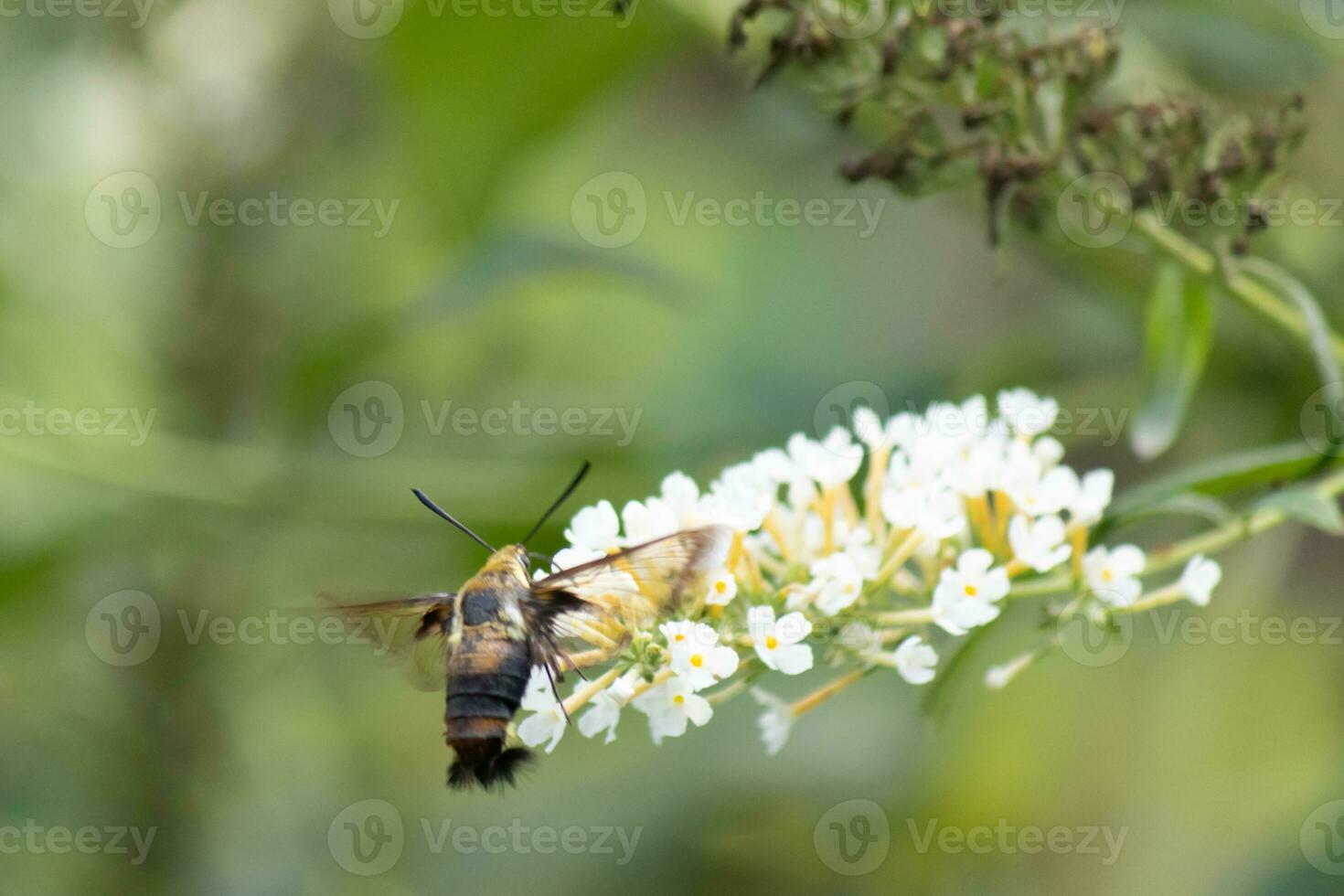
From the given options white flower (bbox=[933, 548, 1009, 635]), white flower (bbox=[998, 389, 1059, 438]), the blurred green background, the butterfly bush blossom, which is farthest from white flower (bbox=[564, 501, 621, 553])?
the blurred green background

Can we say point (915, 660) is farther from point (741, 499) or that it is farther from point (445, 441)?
point (445, 441)

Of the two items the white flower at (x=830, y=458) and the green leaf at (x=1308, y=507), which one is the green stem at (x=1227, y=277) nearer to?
the green leaf at (x=1308, y=507)

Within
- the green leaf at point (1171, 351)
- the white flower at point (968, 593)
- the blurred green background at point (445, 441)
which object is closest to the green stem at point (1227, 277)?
the green leaf at point (1171, 351)

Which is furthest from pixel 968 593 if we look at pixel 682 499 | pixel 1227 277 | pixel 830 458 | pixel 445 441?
pixel 445 441

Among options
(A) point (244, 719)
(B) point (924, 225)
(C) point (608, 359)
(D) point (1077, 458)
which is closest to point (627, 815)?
(A) point (244, 719)

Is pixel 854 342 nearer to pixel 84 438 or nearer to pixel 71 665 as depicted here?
pixel 84 438
